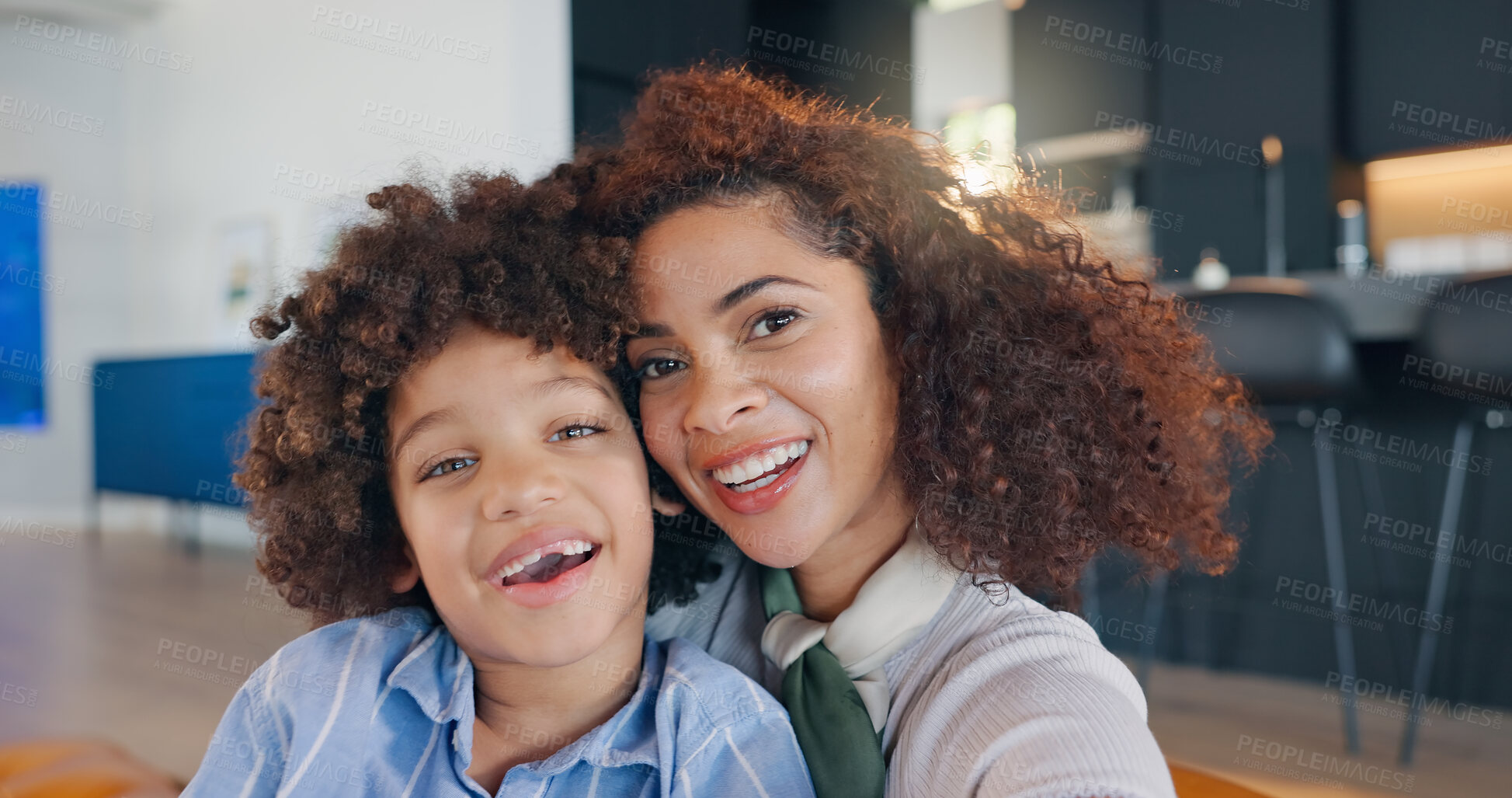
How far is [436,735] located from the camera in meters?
1.11

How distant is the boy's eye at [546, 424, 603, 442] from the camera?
1116 mm

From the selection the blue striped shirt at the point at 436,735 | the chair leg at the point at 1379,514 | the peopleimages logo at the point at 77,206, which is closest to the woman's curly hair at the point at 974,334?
the blue striped shirt at the point at 436,735

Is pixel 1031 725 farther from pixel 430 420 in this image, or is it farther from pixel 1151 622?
pixel 1151 622

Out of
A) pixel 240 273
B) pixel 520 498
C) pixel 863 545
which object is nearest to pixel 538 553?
pixel 520 498

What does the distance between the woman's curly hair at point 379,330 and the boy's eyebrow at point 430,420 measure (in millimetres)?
55

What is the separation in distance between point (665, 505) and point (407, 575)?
0.31 metres

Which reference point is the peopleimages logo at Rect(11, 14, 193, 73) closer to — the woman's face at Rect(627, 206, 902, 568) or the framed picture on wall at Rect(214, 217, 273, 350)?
the framed picture on wall at Rect(214, 217, 273, 350)

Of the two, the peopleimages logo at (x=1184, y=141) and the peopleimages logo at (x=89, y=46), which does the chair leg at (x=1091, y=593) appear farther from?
the peopleimages logo at (x=89, y=46)

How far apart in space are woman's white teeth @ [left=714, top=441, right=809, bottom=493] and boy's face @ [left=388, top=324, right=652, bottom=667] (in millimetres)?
90

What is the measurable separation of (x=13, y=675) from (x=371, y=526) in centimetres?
262

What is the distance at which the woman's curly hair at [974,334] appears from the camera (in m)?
1.15

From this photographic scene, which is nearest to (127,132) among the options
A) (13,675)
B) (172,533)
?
(172,533)

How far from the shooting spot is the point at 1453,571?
285cm

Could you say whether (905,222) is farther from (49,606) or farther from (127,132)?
(127,132)
